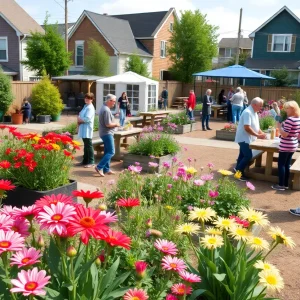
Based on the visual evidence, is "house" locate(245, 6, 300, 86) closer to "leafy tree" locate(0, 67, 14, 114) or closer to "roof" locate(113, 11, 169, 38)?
"roof" locate(113, 11, 169, 38)

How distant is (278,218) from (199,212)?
3.93m

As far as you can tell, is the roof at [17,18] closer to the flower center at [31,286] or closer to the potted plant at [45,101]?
the potted plant at [45,101]

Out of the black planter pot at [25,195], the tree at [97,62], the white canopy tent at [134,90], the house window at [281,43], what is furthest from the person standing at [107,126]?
the house window at [281,43]

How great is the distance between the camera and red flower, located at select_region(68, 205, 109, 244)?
5.57ft

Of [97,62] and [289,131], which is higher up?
[97,62]

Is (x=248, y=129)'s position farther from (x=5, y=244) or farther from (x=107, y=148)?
(x=5, y=244)

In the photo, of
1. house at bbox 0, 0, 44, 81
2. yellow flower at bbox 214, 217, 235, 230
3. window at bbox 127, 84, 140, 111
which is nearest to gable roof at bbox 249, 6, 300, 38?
window at bbox 127, 84, 140, 111

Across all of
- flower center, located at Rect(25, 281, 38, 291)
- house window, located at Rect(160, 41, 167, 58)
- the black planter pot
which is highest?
house window, located at Rect(160, 41, 167, 58)

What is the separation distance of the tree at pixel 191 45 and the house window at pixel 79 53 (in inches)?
316

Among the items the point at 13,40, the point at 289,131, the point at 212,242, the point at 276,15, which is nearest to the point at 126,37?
the point at 13,40

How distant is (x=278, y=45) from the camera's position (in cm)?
3450

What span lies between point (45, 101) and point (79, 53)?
16.7 meters

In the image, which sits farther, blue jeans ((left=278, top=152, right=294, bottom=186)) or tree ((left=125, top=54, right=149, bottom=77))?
tree ((left=125, top=54, right=149, bottom=77))

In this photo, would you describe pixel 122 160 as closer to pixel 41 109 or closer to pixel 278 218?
pixel 278 218
